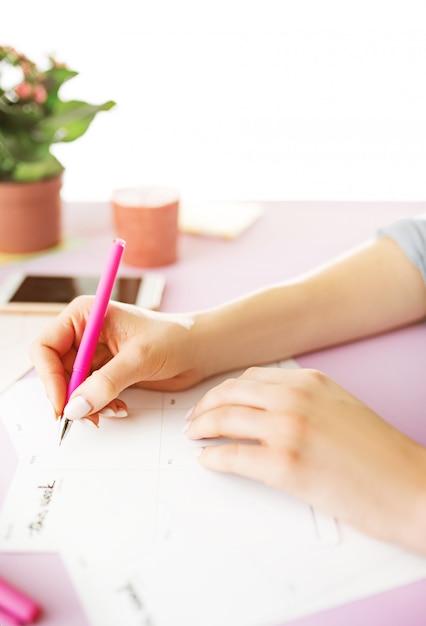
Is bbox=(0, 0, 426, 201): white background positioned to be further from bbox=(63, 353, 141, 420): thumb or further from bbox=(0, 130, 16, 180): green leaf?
bbox=(63, 353, 141, 420): thumb

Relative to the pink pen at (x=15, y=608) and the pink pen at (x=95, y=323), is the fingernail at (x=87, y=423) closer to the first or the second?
the pink pen at (x=95, y=323)

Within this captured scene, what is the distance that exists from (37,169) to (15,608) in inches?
24.5

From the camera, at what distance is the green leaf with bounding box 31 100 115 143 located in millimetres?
882

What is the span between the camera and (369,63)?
147 cm

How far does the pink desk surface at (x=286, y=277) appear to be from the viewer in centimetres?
41

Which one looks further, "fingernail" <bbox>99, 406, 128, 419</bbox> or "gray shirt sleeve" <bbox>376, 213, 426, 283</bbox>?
"gray shirt sleeve" <bbox>376, 213, 426, 283</bbox>

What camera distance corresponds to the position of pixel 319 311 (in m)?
0.72

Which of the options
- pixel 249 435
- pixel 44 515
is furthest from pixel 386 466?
pixel 44 515

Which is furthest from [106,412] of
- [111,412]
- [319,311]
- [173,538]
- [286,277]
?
[286,277]

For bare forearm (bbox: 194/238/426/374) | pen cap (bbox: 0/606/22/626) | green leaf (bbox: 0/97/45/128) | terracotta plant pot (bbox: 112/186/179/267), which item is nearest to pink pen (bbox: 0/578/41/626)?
pen cap (bbox: 0/606/22/626)

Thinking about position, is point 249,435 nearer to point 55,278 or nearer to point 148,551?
point 148,551

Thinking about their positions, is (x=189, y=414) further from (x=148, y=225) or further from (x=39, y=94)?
(x=39, y=94)

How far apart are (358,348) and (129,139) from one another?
3.29ft

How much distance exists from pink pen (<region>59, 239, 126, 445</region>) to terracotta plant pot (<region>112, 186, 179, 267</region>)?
11.9 inches
